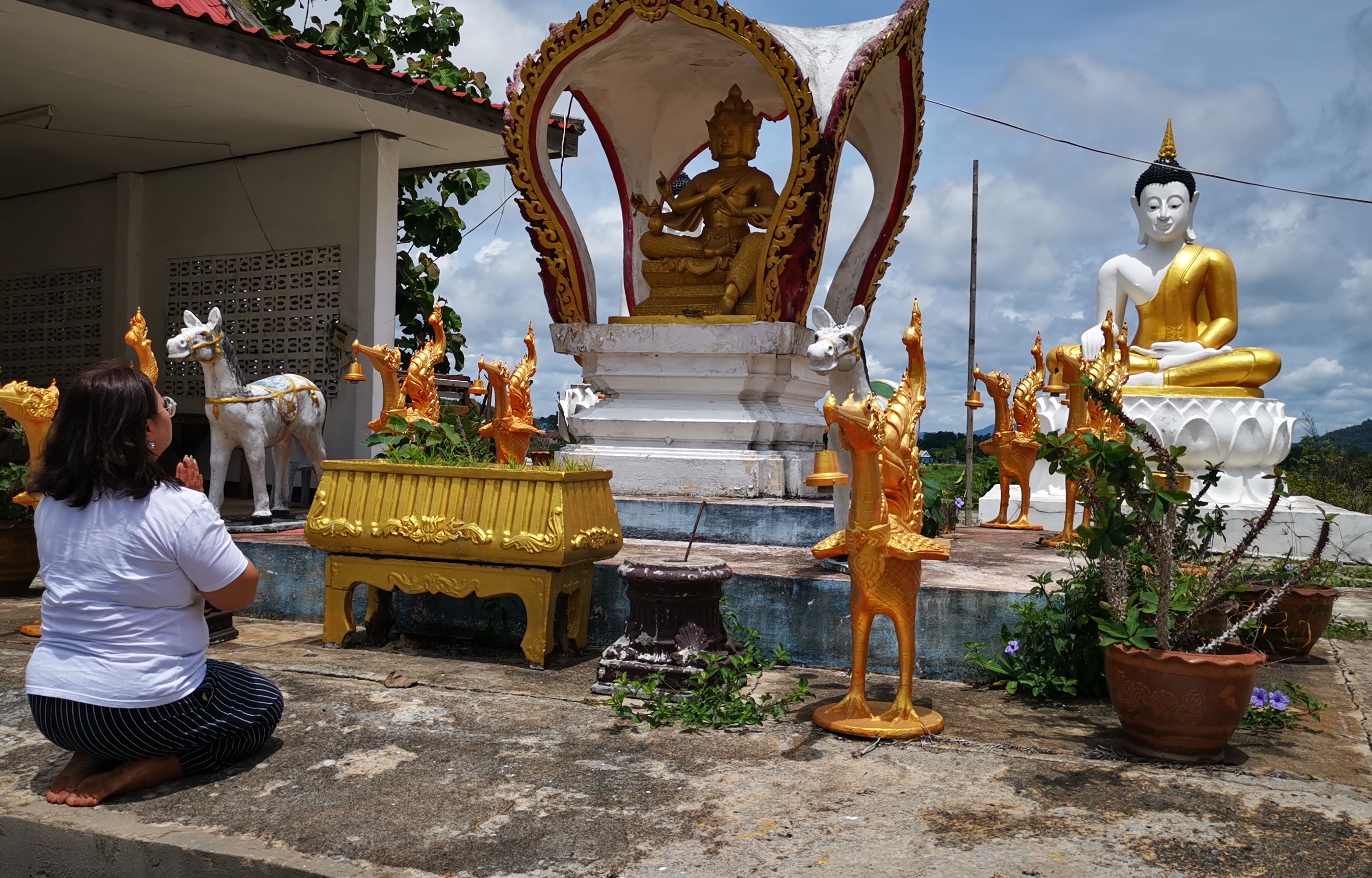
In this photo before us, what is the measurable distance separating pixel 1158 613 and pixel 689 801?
1494mm

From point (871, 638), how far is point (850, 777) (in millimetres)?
1248

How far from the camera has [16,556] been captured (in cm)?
596

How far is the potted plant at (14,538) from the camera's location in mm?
5902

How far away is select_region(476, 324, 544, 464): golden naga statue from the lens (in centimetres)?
588

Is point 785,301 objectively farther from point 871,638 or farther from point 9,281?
point 9,281

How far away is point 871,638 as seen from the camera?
14.3ft

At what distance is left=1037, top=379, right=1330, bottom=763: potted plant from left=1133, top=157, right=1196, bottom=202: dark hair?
538cm

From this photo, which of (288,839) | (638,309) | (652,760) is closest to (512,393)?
(638,309)

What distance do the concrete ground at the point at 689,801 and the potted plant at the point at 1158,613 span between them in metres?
0.12

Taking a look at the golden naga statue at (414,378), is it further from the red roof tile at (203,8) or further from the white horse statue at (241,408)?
the red roof tile at (203,8)

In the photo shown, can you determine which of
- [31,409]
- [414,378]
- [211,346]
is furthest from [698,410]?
[31,409]

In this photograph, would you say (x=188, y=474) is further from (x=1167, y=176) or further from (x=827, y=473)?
(x=1167, y=176)

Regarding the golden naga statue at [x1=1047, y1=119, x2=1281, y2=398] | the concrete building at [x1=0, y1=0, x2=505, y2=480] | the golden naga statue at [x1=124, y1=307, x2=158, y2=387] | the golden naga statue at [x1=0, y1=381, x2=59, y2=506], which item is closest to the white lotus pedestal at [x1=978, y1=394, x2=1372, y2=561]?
the golden naga statue at [x1=1047, y1=119, x2=1281, y2=398]

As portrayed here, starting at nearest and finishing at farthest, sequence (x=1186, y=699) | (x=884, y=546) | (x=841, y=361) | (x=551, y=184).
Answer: (x=1186, y=699)
(x=884, y=546)
(x=841, y=361)
(x=551, y=184)
